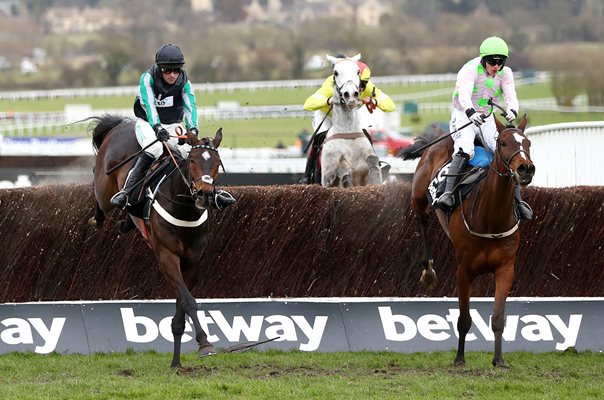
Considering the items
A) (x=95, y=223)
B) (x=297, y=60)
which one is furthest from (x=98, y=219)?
(x=297, y=60)

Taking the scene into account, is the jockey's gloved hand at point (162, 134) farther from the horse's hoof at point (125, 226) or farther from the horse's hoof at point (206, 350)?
the horse's hoof at point (206, 350)

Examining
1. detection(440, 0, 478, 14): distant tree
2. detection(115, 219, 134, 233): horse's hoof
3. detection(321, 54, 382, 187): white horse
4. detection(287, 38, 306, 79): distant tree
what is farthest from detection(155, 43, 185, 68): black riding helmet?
detection(440, 0, 478, 14): distant tree

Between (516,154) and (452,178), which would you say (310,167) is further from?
(516,154)

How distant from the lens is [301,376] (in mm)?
8328

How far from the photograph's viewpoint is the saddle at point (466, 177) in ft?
29.9

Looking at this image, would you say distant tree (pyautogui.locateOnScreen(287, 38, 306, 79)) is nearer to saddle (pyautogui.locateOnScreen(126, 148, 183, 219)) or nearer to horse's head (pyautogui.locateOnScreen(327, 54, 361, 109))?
horse's head (pyautogui.locateOnScreen(327, 54, 361, 109))

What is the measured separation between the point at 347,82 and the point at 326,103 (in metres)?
0.91

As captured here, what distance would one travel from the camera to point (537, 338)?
9680mm

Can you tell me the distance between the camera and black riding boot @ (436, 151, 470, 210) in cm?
915

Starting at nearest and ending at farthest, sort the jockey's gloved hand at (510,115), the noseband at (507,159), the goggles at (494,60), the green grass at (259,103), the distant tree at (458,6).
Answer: the noseband at (507,159) < the jockey's gloved hand at (510,115) < the goggles at (494,60) < the green grass at (259,103) < the distant tree at (458,6)

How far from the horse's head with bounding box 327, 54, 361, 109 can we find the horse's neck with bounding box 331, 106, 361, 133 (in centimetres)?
11

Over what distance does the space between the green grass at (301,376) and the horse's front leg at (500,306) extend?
0.10 meters

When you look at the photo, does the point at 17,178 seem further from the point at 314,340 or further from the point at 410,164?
the point at 314,340

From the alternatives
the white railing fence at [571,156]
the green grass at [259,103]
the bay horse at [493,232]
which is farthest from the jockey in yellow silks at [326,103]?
the green grass at [259,103]
